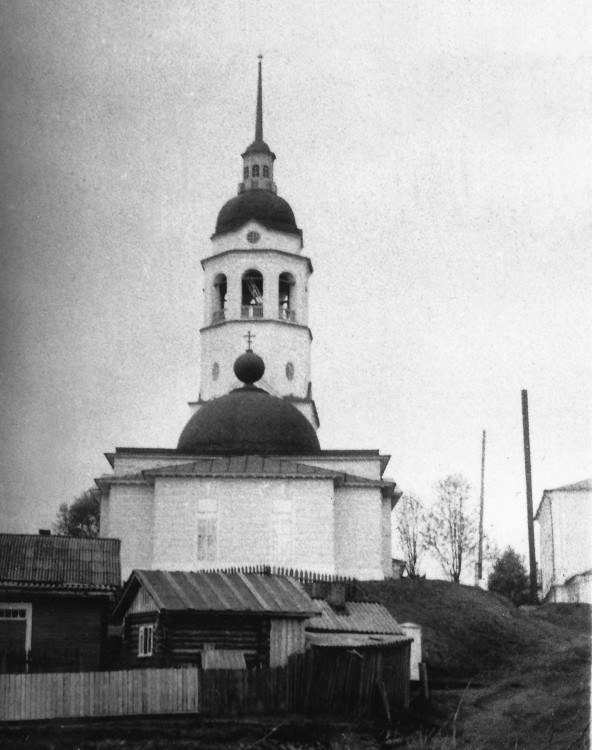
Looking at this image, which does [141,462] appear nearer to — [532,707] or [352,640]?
[352,640]

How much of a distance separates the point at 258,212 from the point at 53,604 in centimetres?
3384

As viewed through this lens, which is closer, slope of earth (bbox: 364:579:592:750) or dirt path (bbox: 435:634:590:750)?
dirt path (bbox: 435:634:590:750)

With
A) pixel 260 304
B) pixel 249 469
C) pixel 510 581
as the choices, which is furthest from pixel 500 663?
pixel 260 304

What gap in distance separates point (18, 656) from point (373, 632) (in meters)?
7.41

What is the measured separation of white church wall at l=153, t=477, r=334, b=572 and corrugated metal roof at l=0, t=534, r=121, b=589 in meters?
14.4

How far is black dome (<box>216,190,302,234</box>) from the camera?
55156 millimetres

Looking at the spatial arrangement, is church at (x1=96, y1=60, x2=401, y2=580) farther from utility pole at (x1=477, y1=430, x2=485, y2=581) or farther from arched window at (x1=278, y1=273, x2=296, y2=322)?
utility pole at (x1=477, y1=430, x2=485, y2=581)

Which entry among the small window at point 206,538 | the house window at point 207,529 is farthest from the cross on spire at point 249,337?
the small window at point 206,538

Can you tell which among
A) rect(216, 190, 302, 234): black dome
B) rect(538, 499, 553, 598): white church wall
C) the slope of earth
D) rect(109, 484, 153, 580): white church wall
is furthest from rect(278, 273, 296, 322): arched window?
the slope of earth

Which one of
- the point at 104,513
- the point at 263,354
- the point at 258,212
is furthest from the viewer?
the point at 258,212

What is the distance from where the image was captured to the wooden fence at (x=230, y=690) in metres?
19.7

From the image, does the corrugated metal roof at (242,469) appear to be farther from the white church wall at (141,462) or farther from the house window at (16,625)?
the house window at (16,625)

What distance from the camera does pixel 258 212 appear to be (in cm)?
5550

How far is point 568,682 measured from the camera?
26.0m
